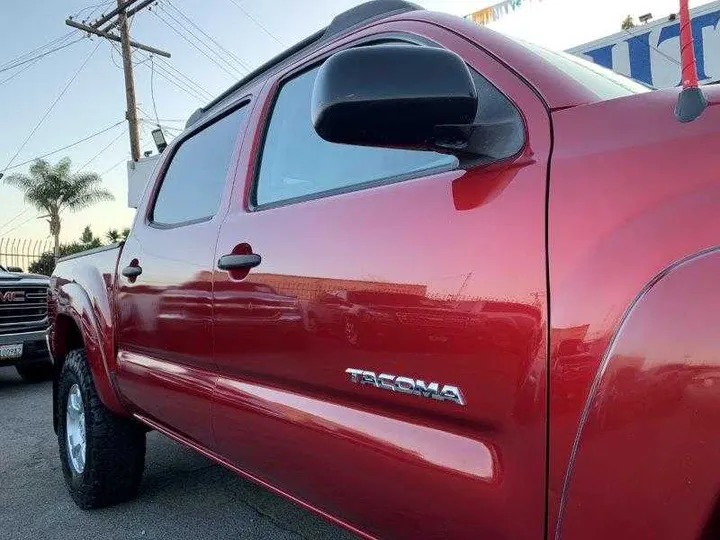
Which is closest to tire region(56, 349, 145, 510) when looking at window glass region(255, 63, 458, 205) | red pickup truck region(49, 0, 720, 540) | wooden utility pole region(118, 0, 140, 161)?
red pickup truck region(49, 0, 720, 540)

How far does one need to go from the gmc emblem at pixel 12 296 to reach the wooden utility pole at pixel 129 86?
10582 mm

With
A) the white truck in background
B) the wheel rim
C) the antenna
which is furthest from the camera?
the white truck in background

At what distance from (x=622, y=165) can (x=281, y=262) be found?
2.96 feet

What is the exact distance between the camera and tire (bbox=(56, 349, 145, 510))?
3.00 meters

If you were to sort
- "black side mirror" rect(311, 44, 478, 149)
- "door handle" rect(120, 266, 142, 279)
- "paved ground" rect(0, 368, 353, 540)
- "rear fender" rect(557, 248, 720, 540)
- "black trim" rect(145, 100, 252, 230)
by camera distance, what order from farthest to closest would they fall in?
1. "paved ground" rect(0, 368, 353, 540)
2. "door handle" rect(120, 266, 142, 279)
3. "black trim" rect(145, 100, 252, 230)
4. "black side mirror" rect(311, 44, 478, 149)
5. "rear fender" rect(557, 248, 720, 540)

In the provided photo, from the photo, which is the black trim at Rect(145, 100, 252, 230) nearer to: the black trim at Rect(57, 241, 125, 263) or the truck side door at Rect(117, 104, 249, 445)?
the truck side door at Rect(117, 104, 249, 445)

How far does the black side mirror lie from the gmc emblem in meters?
7.54

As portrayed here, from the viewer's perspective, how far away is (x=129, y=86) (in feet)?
59.1

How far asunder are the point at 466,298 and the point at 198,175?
1728 mm

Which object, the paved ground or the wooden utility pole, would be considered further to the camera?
the wooden utility pole

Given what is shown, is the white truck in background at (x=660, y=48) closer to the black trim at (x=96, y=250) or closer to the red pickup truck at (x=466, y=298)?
the black trim at (x=96, y=250)

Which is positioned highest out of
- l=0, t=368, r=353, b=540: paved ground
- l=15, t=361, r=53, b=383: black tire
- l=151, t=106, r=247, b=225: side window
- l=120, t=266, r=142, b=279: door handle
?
l=151, t=106, r=247, b=225: side window

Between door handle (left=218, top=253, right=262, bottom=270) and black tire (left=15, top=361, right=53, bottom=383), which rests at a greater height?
door handle (left=218, top=253, right=262, bottom=270)

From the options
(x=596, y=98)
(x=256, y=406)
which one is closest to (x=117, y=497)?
(x=256, y=406)
